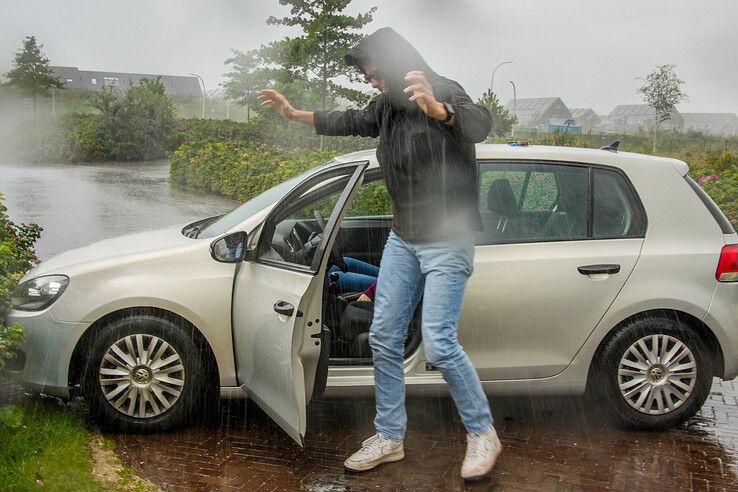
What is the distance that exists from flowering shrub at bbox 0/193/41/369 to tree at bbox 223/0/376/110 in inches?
576

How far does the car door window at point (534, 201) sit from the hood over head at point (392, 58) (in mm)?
1025

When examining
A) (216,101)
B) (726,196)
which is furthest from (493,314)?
(216,101)

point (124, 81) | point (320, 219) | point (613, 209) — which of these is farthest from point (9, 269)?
point (124, 81)

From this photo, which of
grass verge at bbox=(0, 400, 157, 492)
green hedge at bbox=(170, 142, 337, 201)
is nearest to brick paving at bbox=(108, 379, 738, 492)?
grass verge at bbox=(0, 400, 157, 492)

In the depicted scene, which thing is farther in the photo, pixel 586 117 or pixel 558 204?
pixel 586 117

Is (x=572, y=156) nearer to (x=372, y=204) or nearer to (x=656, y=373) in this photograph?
(x=656, y=373)

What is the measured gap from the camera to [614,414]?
4707 mm

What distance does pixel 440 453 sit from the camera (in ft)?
14.6

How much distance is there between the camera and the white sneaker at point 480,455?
405cm

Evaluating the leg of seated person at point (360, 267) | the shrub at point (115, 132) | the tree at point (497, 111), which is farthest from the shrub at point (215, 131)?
the leg of seated person at point (360, 267)

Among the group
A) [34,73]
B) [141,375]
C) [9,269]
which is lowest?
[141,375]

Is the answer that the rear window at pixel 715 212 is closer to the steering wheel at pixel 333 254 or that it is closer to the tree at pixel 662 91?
the steering wheel at pixel 333 254

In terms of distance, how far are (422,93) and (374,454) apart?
1717 mm

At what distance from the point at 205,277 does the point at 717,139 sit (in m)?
34.0
